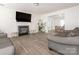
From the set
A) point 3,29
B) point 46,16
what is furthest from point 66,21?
point 3,29

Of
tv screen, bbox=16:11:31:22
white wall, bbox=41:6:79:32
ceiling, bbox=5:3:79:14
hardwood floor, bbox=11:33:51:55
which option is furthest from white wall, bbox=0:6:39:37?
white wall, bbox=41:6:79:32

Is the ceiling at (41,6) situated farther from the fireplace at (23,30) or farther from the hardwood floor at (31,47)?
the hardwood floor at (31,47)

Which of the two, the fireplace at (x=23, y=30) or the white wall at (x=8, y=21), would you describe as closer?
the white wall at (x=8, y=21)

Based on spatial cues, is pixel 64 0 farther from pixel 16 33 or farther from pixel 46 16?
pixel 46 16

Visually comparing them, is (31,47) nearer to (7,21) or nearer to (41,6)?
(41,6)

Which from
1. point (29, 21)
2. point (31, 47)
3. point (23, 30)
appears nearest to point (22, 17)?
point (29, 21)

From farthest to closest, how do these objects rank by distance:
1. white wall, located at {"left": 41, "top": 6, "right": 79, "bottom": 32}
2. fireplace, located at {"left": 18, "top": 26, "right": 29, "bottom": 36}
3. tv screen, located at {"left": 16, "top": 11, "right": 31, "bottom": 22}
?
1. fireplace, located at {"left": 18, "top": 26, "right": 29, "bottom": 36}
2. tv screen, located at {"left": 16, "top": 11, "right": 31, "bottom": 22}
3. white wall, located at {"left": 41, "top": 6, "right": 79, "bottom": 32}

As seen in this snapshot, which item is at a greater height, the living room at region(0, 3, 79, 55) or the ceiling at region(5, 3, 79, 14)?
the ceiling at region(5, 3, 79, 14)

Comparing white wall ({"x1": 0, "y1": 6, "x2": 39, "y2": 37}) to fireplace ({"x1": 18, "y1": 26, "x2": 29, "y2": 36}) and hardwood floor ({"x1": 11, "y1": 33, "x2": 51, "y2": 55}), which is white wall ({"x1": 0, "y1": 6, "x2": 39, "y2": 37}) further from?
hardwood floor ({"x1": 11, "y1": 33, "x2": 51, "y2": 55})

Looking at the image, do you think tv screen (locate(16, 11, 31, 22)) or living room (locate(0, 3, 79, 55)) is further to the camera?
tv screen (locate(16, 11, 31, 22))

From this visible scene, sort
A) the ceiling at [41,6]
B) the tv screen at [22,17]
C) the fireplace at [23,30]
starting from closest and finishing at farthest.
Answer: the ceiling at [41,6] < the tv screen at [22,17] < the fireplace at [23,30]

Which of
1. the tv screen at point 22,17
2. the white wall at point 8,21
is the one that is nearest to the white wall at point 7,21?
the white wall at point 8,21

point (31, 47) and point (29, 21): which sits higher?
point (29, 21)

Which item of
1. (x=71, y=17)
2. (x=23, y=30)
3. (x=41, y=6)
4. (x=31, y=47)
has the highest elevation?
(x=41, y=6)
